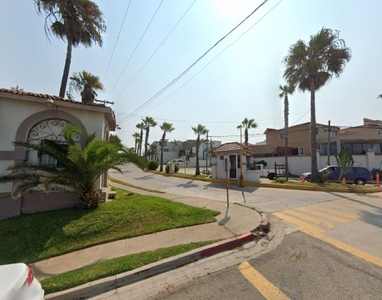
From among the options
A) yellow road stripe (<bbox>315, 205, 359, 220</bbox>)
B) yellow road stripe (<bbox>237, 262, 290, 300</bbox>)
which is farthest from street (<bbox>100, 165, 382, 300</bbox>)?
yellow road stripe (<bbox>315, 205, 359, 220</bbox>)

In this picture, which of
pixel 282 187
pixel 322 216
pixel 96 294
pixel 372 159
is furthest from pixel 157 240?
pixel 372 159

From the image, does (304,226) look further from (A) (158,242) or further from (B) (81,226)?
(B) (81,226)

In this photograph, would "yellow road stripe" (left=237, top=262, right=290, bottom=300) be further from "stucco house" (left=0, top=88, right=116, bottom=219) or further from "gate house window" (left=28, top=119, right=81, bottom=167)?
"gate house window" (left=28, top=119, right=81, bottom=167)

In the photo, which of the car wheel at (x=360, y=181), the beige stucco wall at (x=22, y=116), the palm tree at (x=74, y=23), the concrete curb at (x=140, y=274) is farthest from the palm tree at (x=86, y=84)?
the car wheel at (x=360, y=181)

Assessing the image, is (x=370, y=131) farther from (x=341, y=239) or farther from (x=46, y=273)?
(x=46, y=273)

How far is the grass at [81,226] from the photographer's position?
17.1 ft

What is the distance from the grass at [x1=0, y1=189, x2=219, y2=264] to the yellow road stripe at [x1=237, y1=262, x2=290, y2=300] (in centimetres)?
273

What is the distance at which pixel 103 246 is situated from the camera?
5.30 m

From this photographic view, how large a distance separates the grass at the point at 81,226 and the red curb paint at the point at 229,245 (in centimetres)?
156

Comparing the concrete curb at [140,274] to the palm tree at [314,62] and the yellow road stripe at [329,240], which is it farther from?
Answer: the palm tree at [314,62]

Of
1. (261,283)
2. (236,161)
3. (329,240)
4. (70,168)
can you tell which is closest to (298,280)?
(261,283)

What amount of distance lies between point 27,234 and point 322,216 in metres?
9.26

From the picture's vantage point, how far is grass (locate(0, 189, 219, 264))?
17.1 ft

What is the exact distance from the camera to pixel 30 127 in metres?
7.71
